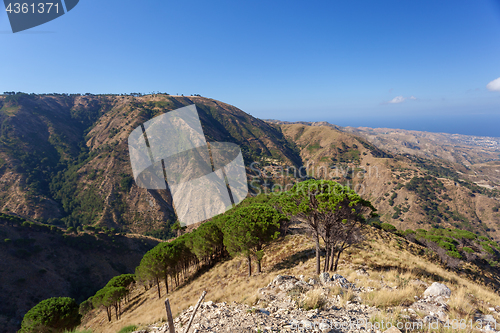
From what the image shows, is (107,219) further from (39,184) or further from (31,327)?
(31,327)

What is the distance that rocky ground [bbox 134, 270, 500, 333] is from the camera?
193 inches

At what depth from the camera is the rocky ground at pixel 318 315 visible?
16.1ft

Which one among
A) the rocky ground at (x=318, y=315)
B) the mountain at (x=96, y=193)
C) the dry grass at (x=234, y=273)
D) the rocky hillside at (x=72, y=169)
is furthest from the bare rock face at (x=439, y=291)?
the rocky hillside at (x=72, y=169)

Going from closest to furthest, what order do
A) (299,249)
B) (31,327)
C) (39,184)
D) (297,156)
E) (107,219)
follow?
(31,327), (299,249), (107,219), (39,184), (297,156)

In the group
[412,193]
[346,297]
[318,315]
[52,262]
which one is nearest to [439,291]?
[346,297]

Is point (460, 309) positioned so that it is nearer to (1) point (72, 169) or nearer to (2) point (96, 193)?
(2) point (96, 193)

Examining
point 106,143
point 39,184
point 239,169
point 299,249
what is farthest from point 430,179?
point 39,184

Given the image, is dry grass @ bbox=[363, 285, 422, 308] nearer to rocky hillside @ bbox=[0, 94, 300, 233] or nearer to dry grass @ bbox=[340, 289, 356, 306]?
dry grass @ bbox=[340, 289, 356, 306]

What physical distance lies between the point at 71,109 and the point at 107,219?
5480 inches

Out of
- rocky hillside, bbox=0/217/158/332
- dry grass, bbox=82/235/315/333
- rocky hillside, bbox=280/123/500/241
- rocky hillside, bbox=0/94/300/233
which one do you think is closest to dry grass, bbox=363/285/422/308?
dry grass, bbox=82/235/315/333

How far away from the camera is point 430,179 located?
357ft

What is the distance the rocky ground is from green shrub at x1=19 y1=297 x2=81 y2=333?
1664 cm

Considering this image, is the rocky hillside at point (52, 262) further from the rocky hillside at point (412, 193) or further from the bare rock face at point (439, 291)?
the rocky hillside at point (412, 193)

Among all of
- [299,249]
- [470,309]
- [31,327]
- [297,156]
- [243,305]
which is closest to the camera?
[470,309]
